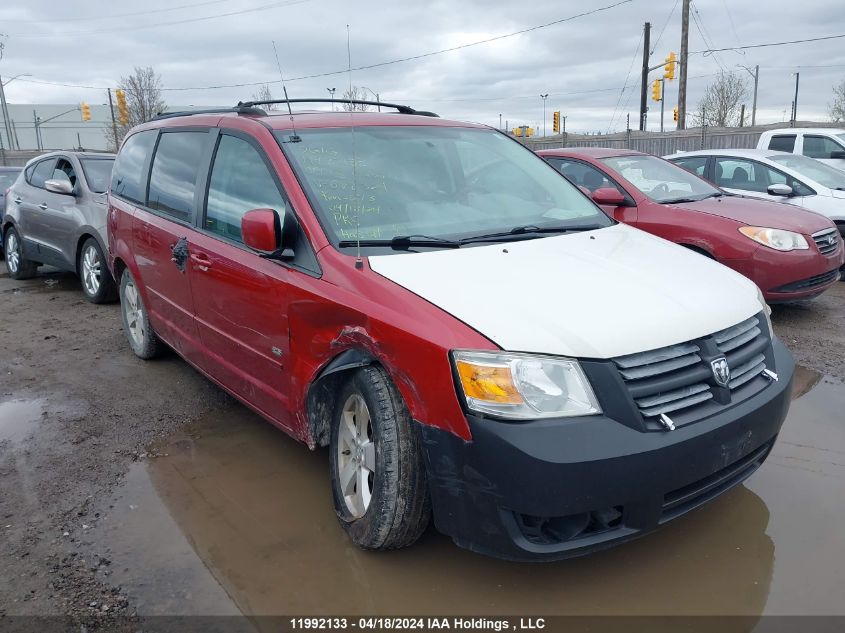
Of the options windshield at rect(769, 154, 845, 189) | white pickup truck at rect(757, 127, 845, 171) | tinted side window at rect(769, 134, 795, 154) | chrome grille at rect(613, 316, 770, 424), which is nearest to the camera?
chrome grille at rect(613, 316, 770, 424)

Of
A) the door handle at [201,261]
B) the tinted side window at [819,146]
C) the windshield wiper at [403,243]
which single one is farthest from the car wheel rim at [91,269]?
the tinted side window at [819,146]

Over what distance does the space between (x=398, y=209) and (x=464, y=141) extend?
3.10ft

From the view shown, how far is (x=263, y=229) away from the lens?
119 inches

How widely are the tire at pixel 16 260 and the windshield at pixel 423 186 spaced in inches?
283

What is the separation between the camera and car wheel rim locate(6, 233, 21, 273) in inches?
360

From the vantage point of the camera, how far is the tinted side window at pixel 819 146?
1164 cm

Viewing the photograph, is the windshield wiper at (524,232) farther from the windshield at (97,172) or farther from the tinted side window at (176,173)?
the windshield at (97,172)

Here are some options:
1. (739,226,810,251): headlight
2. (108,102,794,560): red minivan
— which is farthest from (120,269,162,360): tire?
(739,226,810,251): headlight

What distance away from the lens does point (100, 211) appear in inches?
277

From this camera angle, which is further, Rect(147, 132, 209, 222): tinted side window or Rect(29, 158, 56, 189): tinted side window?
Rect(29, 158, 56, 189): tinted side window

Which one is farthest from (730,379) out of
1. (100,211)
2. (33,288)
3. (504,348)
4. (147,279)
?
(33,288)

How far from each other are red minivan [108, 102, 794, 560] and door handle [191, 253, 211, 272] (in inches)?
0.8

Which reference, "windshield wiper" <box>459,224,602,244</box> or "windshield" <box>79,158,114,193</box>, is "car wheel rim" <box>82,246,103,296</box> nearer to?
"windshield" <box>79,158,114,193</box>

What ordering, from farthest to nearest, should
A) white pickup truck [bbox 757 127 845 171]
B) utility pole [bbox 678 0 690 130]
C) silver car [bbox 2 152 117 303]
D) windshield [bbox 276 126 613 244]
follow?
utility pole [bbox 678 0 690 130]
white pickup truck [bbox 757 127 845 171]
silver car [bbox 2 152 117 303]
windshield [bbox 276 126 613 244]
